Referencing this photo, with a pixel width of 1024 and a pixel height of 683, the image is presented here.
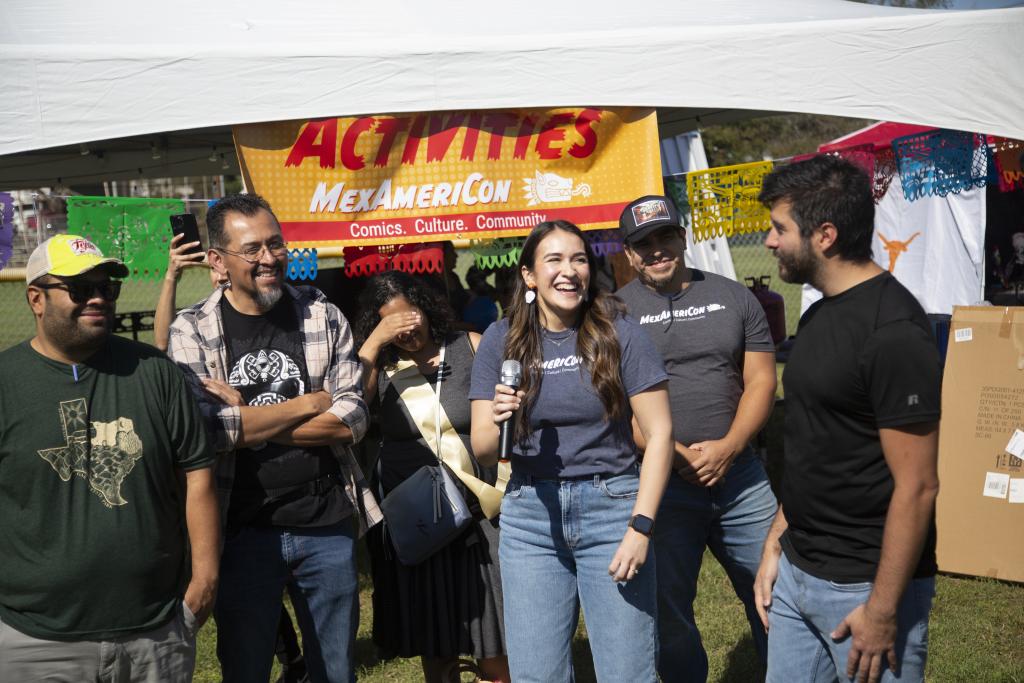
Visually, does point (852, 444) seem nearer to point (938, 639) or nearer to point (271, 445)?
point (271, 445)

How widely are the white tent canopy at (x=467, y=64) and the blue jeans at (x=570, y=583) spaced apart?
210cm

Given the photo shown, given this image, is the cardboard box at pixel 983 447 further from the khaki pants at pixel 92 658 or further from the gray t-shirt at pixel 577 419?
the khaki pants at pixel 92 658

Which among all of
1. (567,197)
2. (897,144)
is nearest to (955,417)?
(897,144)

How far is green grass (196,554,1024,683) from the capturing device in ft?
13.7

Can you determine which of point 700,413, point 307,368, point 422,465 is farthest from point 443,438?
point 700,413

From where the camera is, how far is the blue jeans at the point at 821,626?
2217 millimetres

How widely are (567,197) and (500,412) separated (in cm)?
213

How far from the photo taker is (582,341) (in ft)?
9.23

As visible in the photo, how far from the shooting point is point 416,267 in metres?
4.60

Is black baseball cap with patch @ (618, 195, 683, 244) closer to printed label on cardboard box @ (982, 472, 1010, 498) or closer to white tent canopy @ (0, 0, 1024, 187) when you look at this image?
white tent canopy @ (0, 0, 1024, 187)

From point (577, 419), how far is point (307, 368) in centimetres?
99

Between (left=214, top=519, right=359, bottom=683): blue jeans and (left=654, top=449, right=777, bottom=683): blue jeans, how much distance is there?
45.8 inches

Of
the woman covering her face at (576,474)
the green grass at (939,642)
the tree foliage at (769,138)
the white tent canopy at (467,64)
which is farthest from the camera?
the tree foliage at (769,138)

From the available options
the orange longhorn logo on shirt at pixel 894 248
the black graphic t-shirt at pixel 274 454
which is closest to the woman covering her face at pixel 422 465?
the black graphic t-shirt at pixel 274 454
